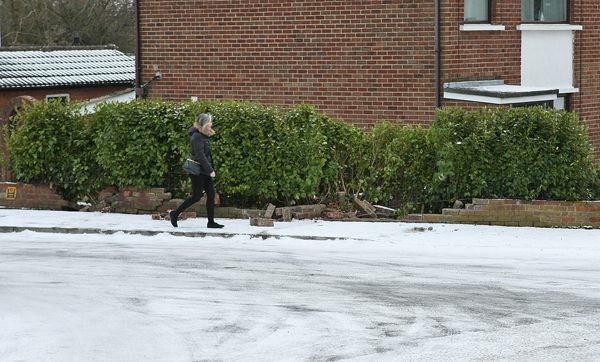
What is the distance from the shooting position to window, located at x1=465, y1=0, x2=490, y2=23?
15664mm

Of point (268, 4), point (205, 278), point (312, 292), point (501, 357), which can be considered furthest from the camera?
point (268, 4)

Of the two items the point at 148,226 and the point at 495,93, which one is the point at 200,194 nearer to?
the point at 148,226

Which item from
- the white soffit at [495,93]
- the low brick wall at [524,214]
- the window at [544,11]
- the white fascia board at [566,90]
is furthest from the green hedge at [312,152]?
the window at [544,11]

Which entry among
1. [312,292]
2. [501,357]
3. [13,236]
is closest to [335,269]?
[312,292]

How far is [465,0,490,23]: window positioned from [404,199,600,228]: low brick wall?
4.90m

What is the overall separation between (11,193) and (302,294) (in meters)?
7.51

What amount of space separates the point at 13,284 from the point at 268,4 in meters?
8.82

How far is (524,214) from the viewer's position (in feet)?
39.2

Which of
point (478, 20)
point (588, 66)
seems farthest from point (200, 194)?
point (588, 66)

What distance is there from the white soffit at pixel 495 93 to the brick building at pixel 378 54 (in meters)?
0.02

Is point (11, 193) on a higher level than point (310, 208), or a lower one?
higher

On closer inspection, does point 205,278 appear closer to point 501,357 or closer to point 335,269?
point 335,269

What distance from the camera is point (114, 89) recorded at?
27.3m

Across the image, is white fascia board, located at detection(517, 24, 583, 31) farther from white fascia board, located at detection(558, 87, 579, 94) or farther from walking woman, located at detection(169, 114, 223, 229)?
walking woman, located at detection(169, 114, 223, 229)
